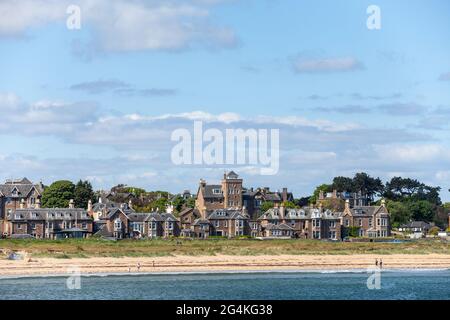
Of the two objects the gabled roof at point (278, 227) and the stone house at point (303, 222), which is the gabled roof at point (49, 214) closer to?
the gabled roof at point (278, 227)

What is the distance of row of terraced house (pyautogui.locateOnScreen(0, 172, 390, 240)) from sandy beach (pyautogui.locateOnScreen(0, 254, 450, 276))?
30053 millimetres

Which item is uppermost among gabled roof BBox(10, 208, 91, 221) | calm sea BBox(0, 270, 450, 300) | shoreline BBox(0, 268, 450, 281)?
gabled roof BBox(10, 208, 91, 221)

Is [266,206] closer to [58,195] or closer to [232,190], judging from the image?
[232,190]

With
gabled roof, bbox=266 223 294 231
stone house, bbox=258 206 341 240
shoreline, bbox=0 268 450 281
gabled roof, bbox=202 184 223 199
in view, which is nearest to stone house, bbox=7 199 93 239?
gabled roof, bbox=202 184 223 199

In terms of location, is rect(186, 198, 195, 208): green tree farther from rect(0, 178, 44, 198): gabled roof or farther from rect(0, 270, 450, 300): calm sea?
rect(0, 270, 450, 300): calm sea

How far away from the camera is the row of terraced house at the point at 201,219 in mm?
113931

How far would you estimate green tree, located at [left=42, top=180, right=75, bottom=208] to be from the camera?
129500mm

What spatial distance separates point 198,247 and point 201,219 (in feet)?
80.5

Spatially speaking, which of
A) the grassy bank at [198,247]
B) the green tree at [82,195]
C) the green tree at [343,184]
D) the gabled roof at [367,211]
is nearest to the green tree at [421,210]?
the green tree at [343,184]

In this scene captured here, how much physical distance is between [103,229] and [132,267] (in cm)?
3920

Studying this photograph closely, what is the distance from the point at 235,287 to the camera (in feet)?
217
